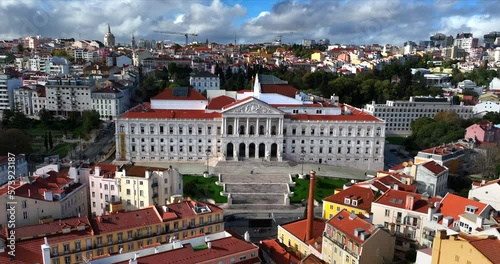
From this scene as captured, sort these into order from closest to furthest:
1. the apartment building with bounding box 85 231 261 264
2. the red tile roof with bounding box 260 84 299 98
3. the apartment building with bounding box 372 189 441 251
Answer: the apartment building with bounding box 85 231 261 264 → the apartment building with bounding box 372 189 441 251 → the red tile roof with bounding box 260 84 299 98

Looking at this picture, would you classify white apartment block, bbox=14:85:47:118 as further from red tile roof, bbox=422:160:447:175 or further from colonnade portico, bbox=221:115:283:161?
red tile roof, bbox=422:160:447:175

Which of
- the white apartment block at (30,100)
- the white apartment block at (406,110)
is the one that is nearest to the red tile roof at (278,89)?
the white apartment block at (406,110)

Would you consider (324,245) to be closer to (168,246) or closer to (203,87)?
(168,246)

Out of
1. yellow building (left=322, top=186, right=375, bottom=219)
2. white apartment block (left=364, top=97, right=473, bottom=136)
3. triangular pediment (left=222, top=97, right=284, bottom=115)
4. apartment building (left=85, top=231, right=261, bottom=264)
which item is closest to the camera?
apartment building (left=85, top=231, right=261, bottom=264)

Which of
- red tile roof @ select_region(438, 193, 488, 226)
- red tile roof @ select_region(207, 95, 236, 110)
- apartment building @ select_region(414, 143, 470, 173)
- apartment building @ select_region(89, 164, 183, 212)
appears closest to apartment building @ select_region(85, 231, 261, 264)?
apartment building @ select_region(89, 164, 183, 212)

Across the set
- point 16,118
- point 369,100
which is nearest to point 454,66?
point 369,100

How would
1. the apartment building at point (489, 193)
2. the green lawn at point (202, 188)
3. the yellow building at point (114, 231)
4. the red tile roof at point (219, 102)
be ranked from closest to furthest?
1. the yellow building at point (114, 231)
2. the apartment building at point (489, 193)
3. the green lawn at point (202, 188)
4. the red tile roof at point (219, 102)

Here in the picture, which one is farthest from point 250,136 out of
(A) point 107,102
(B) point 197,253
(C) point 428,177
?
(B) point 197,253

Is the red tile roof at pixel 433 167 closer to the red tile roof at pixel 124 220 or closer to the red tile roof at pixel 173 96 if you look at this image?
the red tile roof at pixel 124 220
